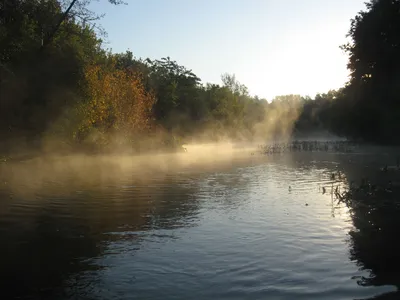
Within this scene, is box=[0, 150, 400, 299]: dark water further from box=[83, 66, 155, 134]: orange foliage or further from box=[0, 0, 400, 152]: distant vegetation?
box=[83, 66, 155, 134]: orange foliage

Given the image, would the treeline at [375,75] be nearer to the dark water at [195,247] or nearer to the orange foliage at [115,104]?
the orange foliage at [115,104]

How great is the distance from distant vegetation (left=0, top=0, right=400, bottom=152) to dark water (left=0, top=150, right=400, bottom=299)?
16.2m

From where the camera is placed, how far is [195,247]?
35.3 feet

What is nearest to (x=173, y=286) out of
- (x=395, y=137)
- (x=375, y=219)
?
(x=375, y=219)

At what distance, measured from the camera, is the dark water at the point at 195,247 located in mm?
7961

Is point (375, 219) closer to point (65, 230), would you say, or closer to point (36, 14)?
point (65, 230)

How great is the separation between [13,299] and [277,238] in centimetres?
715

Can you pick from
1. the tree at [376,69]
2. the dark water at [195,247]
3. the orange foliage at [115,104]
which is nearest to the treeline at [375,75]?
the tree at [376,69]

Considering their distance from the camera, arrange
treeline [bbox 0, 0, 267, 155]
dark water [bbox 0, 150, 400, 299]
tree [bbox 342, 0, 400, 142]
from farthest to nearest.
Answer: tree [bbox 342, 0, 400, 142] → treeline [bbox 0, 0, 267, 155] → dark water [bbox 0, 150, 400, 299]

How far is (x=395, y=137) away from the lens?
5756 centimetres

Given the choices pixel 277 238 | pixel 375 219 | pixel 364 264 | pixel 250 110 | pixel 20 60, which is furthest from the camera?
pixel 250 110

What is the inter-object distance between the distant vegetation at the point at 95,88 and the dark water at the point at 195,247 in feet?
53.2

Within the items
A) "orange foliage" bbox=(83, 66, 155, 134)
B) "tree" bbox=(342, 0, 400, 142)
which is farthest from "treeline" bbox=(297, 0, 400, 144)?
"orange foliage" bbox=(83, 66, 155, 134)

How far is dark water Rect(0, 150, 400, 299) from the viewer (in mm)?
7961
